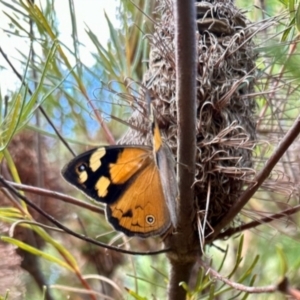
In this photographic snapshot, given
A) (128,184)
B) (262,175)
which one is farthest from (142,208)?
(262,175)

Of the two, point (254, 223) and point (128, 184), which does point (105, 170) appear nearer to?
point (128, 184)

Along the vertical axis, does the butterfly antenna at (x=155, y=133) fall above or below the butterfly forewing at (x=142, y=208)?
above

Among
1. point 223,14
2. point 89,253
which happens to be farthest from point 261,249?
point 223,14

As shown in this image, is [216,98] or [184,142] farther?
[216,98]

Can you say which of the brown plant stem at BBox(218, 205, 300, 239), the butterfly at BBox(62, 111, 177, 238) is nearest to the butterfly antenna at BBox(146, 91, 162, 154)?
the butterfly at BBox(62, 111, 177, 238)

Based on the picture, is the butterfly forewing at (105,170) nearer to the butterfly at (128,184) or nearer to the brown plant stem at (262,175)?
the butterfly at (128,184)

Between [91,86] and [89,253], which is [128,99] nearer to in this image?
[91,86]

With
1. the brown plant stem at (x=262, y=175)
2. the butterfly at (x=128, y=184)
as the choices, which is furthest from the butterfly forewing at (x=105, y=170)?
the brown plant stem at (x=262, y=175)
